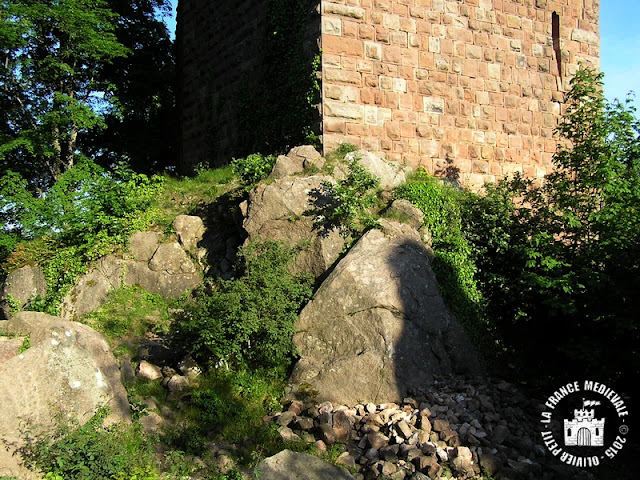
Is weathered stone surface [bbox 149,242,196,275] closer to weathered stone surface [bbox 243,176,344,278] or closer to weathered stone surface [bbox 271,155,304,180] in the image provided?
weathered stone surface [bbox 243,176,344,278]

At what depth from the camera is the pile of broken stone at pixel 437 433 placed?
526 cm

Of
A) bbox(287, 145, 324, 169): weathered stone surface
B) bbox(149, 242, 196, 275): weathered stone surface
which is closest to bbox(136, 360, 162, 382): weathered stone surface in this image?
bbox(149, 242, 196, 275): weathered stone surface

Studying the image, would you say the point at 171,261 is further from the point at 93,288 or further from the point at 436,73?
the point at 436,73

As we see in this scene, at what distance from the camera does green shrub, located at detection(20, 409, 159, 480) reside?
13.9 ft

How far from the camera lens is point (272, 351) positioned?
665 centimetres

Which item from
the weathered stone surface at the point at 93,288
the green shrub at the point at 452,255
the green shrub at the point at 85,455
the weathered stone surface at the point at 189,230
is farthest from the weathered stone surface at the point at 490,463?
the weathered stone surface at the point at 93,288

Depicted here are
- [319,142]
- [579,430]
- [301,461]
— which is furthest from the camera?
[319,142]

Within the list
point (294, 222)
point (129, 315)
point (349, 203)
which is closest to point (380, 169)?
point (349, 203)

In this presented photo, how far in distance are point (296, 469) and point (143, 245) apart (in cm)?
550

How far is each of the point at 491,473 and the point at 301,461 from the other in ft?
5.76

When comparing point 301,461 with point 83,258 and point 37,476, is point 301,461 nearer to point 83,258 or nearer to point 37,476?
point 37,476

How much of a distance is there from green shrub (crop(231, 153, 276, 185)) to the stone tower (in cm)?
Result: 92

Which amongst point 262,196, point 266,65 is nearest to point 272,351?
point 262,196

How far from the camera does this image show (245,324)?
6492 millimetres
